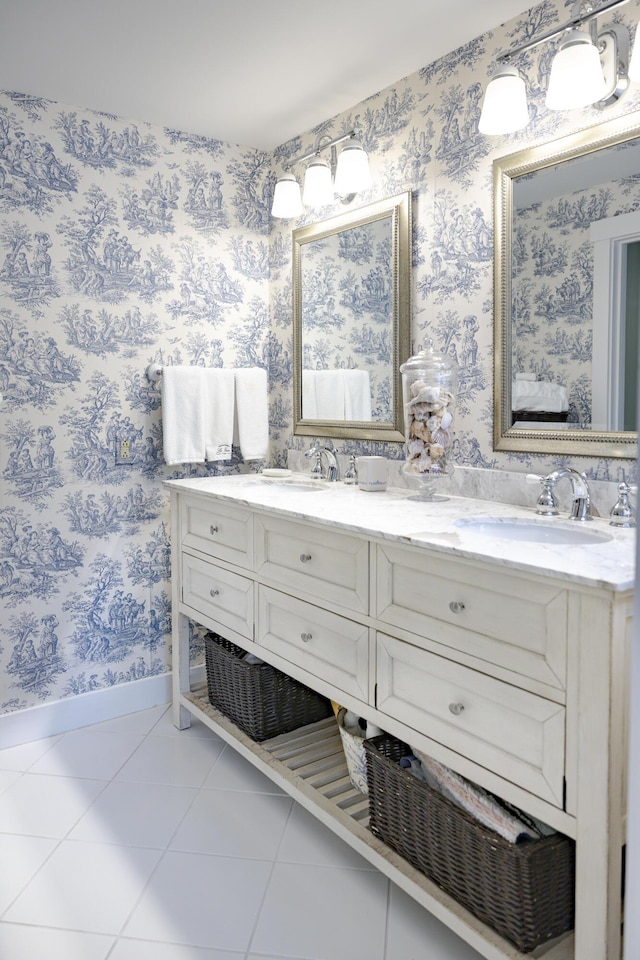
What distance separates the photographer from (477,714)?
4.70 feet

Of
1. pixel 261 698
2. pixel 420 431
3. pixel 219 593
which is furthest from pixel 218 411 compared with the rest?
pixel 261 698

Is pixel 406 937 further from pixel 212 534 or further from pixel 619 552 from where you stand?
pixel 212 534

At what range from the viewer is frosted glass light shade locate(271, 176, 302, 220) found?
2.75 metres

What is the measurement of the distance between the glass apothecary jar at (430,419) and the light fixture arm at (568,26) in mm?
818

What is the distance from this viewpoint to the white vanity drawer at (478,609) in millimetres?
1279

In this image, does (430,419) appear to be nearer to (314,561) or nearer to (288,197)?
(314,561)

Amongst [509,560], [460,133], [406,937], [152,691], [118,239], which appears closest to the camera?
[509,560]

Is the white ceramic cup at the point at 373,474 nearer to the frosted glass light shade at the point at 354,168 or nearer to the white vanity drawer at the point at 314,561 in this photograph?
the white vanity drawer at the point at 314,561

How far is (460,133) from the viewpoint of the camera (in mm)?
2166

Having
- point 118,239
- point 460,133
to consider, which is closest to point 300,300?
point 118,239

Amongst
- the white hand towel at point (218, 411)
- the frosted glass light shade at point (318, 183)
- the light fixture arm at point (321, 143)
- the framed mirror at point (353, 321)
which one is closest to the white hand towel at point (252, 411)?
the white hand towel at point (218, 411)

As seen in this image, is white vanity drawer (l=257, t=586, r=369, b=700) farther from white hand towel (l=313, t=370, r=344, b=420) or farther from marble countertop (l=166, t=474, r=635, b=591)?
white hand towel (l=313, t=370, r=344, b=420)

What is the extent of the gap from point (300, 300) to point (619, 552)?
6.22 ft

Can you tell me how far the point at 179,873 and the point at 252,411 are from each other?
5.65ft
